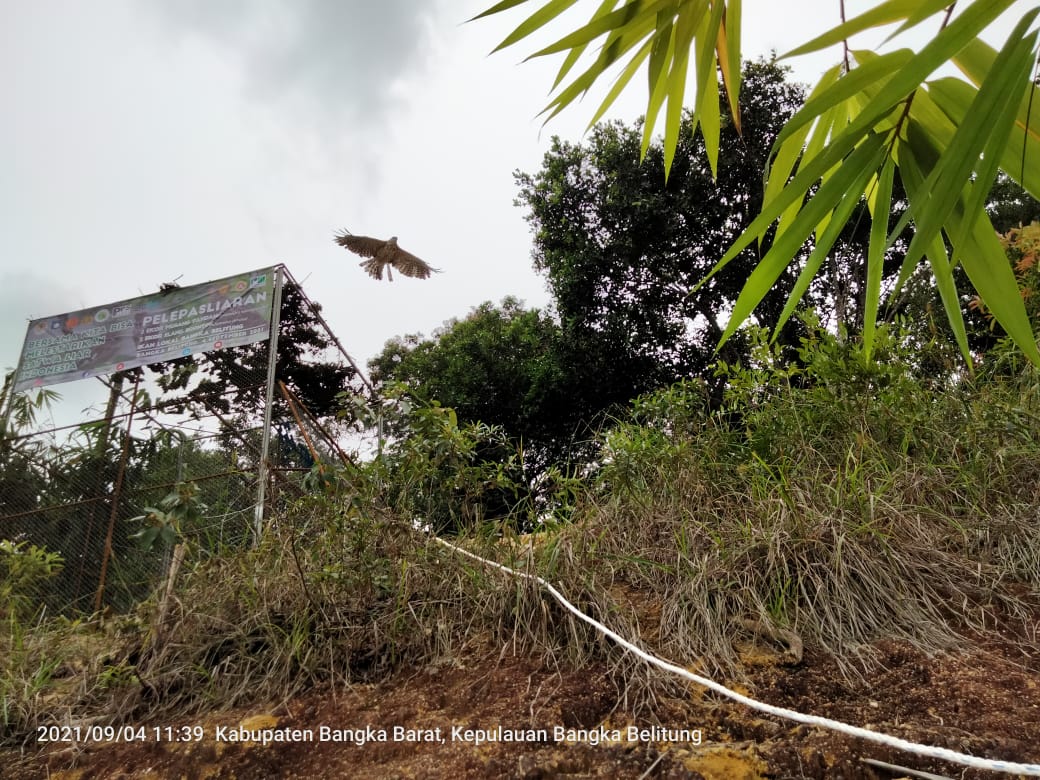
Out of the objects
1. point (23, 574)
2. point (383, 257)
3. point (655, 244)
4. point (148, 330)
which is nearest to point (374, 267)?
point (383, 257)

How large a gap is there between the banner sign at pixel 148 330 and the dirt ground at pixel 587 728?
4256mm

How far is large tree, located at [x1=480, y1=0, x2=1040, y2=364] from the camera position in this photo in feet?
2.22

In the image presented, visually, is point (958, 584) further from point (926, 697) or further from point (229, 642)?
point (229, 642)

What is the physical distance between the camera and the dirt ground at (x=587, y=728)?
1.11m

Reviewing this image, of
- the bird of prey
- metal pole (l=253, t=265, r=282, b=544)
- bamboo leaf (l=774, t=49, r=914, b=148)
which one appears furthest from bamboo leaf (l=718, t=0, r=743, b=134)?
the bird of prey

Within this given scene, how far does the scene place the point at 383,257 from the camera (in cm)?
551

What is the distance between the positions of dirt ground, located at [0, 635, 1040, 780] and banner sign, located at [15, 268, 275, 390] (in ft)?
14.0

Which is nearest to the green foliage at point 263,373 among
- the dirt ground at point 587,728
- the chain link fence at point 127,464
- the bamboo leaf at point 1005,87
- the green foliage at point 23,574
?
the chain link fence at point 127,464

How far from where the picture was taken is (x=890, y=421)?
2496mm

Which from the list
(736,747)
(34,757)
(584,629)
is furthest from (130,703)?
(736,747)


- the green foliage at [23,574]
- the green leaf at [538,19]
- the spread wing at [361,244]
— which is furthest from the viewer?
the spread wing at [361,244]

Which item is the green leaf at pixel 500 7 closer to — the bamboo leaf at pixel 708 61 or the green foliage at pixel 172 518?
the bamboo leaf at pixel 708 61

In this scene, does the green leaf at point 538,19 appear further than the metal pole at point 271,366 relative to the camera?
→ No

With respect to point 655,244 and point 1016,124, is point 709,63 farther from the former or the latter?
point 655,244
